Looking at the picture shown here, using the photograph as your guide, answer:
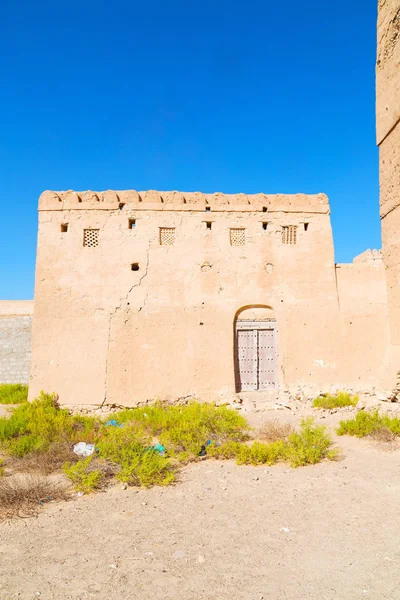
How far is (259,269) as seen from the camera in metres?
10.1

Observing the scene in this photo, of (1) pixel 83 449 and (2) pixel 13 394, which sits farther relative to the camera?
(2) pixel 13 394

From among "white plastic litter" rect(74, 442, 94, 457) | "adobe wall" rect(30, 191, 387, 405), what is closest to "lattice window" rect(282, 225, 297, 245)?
"adobe wall" rect(30, 191, 387, 405)

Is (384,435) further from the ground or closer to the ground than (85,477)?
further from the ground

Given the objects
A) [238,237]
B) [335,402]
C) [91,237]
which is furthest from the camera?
[238,237]

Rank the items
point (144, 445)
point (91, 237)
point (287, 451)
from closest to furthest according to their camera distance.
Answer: point (287, 451)
point (144, 445)
point (91, 237)

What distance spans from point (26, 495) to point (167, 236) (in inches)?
279

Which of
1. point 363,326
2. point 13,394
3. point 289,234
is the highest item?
point 289,234

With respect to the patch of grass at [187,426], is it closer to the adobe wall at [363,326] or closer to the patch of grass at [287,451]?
the patch of grass at [287,451]

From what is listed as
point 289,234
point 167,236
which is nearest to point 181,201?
point 167,236

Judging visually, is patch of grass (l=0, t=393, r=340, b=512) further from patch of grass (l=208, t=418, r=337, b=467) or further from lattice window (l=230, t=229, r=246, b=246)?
lattice window (l=230, t=229, r=246, b=246)

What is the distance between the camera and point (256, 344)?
10180mm

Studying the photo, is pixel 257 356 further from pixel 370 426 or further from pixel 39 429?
pixel 39 429

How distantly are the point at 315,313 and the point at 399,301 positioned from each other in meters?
6.88

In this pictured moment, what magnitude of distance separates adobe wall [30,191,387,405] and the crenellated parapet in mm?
29
